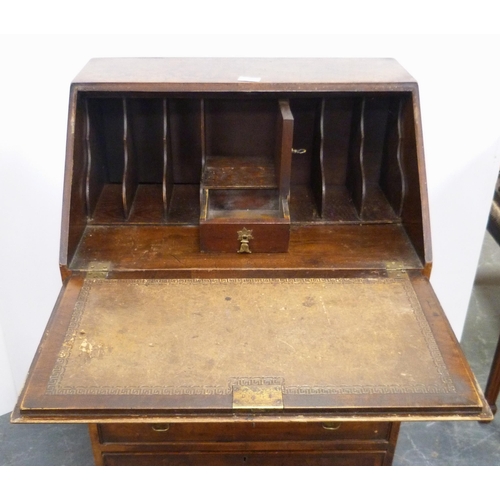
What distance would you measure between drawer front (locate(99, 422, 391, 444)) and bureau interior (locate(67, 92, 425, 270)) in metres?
0.49

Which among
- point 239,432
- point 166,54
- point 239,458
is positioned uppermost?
point 166,54

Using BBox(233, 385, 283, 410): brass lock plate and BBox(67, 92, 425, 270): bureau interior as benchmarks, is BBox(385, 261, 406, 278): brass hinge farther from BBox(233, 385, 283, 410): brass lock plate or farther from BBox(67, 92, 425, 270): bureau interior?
BBox(233, 385, 283, 410): brass lock plate

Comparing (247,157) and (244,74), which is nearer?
(244,74)

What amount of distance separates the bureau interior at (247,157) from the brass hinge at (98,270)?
9 centimetres

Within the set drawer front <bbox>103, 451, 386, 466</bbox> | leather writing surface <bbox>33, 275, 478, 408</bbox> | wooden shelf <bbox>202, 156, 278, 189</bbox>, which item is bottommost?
drawer front <bbox>103, 451, 386, 466</bbox>

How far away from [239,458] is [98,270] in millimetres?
634

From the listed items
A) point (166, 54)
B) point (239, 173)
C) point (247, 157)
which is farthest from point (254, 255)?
point (166, 54)

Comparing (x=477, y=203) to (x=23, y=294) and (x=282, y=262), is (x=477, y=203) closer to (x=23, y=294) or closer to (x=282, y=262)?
(x=282, y=262)

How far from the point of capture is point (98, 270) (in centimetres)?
138

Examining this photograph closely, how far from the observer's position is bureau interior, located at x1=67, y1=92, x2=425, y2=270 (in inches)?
58.8

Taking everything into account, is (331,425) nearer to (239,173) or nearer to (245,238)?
(245,238)

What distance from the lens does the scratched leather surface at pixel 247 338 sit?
3.65ft

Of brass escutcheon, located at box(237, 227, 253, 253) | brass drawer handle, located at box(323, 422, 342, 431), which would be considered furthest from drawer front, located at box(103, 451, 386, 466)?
brass escutcheon, located at box(237, 227, 253, 253)

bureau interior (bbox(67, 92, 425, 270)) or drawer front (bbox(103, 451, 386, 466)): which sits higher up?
bureau interior (bbox(67, 92, 425, 270))
